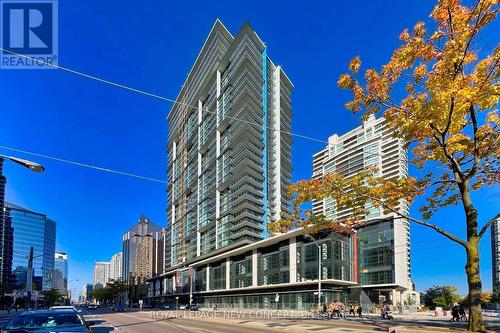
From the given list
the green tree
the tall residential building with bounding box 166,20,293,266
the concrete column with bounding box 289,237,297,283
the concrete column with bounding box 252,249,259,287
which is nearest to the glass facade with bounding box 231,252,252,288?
the concrete column with bounding box 252,249,259,287

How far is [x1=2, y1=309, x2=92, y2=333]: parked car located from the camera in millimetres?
9602

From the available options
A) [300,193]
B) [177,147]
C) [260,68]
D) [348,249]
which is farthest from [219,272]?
[300,193]

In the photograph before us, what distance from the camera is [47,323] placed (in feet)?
33.1

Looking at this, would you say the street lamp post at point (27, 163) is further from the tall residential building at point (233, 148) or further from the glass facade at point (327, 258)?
the tall residential building at point (233, 148)

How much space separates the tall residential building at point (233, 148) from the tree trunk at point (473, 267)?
92.0 metres

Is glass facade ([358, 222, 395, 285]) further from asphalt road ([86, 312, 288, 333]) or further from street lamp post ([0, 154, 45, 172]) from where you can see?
street lamp post ([0, 154, 45, 172])

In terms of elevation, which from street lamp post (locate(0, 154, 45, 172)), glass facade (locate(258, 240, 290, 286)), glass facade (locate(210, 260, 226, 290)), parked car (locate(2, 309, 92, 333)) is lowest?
glass facade (locate(210, 260, 226, 290))

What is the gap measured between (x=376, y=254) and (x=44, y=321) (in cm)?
8594

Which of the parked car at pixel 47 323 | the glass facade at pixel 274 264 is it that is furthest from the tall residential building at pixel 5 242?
the parked car at pixel 47 323

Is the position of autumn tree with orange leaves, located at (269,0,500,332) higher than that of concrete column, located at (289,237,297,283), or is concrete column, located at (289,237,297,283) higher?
autumn tree with orange leaves, located at (269,0,500,332)

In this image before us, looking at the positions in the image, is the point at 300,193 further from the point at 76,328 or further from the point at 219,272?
the point at 219,272

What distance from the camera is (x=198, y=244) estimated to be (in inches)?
5630

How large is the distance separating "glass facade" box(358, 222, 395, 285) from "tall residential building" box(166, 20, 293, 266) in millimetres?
31251

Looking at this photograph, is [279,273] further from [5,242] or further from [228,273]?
[5,242]
